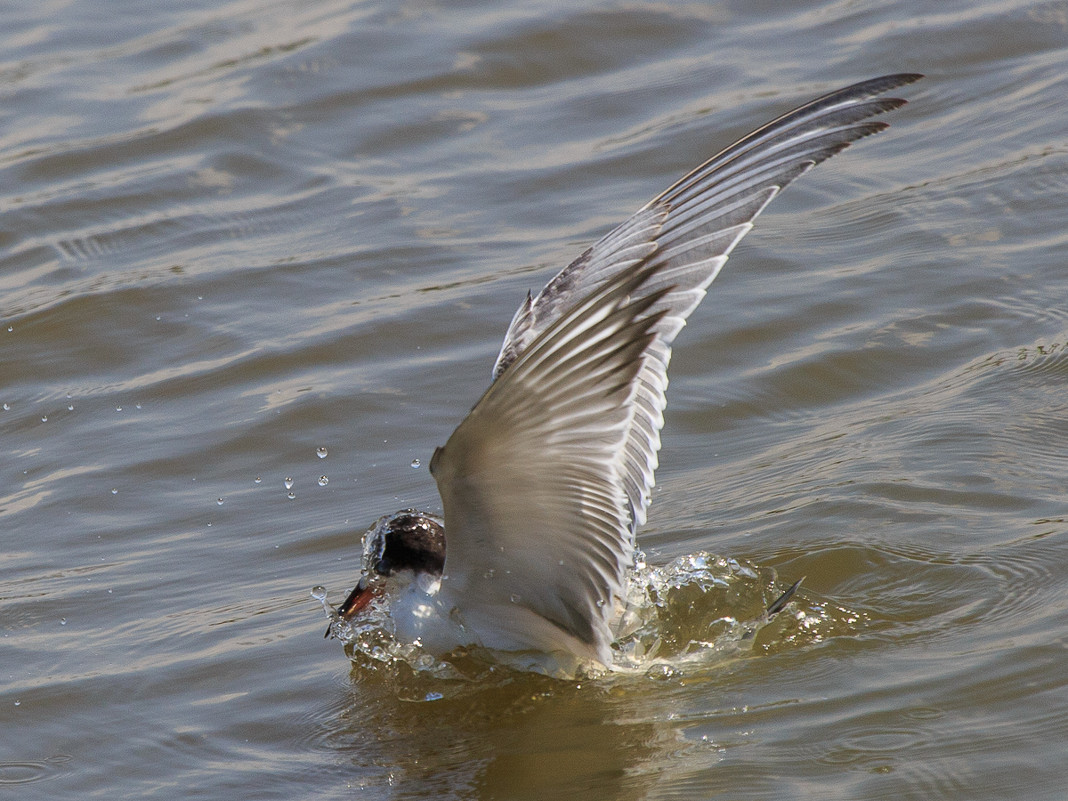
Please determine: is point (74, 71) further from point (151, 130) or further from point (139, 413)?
point (139, 413)

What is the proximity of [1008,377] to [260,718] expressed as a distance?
337cm

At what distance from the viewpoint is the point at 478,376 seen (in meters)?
7.00

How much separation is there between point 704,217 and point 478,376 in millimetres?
2565

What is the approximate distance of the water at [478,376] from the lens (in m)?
4.63

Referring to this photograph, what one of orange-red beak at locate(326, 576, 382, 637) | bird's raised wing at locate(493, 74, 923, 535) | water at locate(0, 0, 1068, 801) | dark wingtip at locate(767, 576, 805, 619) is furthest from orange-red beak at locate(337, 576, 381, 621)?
dark wingtip at locate(767, 576, 805, 619)

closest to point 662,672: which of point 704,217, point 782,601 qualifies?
point 782,601

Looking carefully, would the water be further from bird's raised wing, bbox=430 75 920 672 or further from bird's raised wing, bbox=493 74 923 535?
bird's raised wing, bbox=493 74 923 535

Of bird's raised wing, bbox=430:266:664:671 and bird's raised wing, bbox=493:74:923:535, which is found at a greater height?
bird's raised wing, bbox=493:74:923:535

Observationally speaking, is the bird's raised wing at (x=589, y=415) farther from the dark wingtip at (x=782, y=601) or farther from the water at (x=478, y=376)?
the dark wingtip at (x=782, y=601)

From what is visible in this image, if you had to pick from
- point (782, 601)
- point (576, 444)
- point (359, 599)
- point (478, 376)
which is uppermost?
point (576, 444)

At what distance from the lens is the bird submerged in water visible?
13.0 feet

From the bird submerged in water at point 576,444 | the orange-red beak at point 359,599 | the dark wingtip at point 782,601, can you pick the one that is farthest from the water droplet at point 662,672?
the orange-red beak at point 359,599

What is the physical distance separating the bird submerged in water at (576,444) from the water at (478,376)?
29cm

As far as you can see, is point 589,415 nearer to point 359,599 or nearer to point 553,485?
point 553,485
